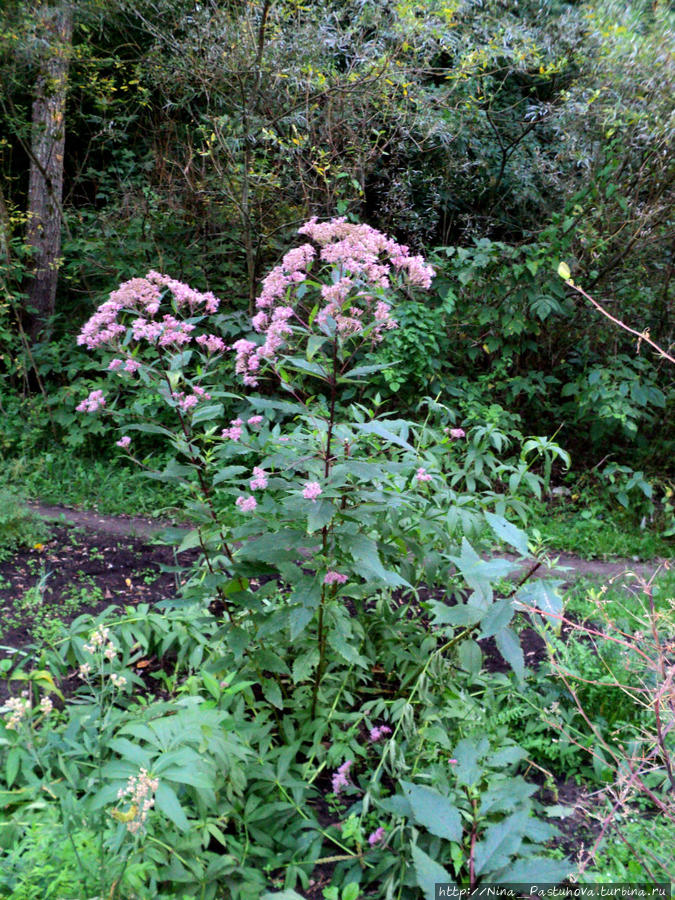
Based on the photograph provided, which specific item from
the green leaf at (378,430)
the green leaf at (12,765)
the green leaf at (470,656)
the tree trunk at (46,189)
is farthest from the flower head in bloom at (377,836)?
the tree trunk at (46,189)

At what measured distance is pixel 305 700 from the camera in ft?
6.92

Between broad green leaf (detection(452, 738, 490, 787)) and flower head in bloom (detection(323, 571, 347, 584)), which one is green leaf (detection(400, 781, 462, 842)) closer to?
broad green leaf (detection(452, 738, 490, 787))

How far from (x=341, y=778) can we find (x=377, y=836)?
189 mm

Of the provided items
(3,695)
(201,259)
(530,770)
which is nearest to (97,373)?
(201,259)

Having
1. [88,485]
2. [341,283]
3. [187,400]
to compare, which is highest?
[341,283]

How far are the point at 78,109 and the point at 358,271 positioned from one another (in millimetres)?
6051

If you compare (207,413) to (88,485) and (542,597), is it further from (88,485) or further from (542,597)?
(88,485)

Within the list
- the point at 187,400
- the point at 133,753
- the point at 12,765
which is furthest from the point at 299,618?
the point at 12,765

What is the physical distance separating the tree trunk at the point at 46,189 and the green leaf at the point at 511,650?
5.25 m

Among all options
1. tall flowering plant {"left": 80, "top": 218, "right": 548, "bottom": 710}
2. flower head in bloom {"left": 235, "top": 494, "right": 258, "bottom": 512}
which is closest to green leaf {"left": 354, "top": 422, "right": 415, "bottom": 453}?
tall flowering plant {"left": 80, "top": 218, "right": 548, "bottom": 710}

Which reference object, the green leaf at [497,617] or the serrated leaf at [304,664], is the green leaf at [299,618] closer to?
the serrated leaf at [304,664]

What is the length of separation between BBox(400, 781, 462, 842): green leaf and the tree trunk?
530 centimetres

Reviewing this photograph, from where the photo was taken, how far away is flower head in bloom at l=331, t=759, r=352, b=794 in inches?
74.6

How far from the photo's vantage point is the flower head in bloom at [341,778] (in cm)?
189
